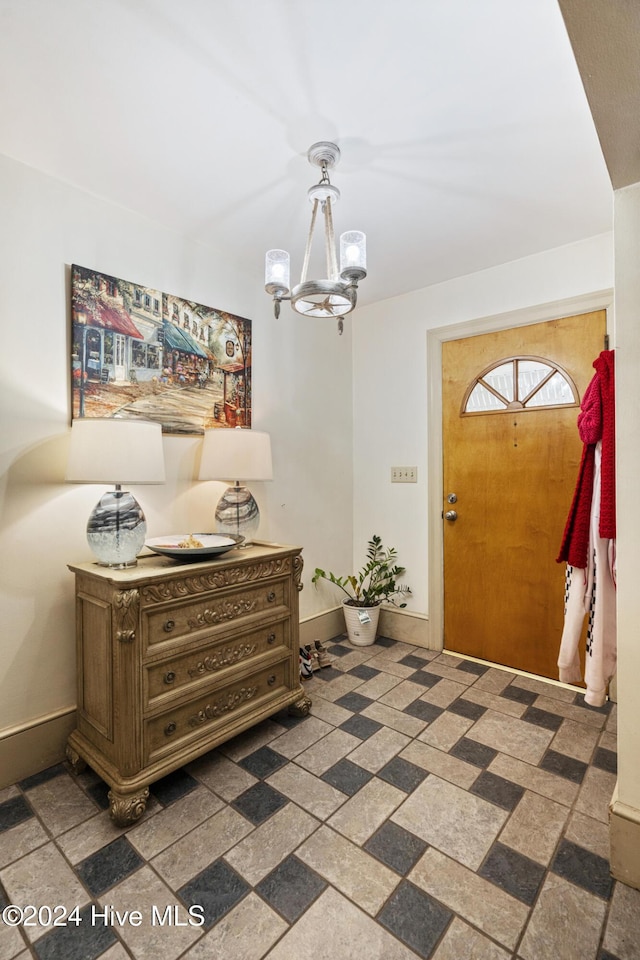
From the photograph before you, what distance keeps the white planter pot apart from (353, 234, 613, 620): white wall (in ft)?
0.92

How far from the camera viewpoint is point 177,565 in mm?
1836

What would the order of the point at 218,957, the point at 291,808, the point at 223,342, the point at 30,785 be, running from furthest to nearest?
the point at 223,342 → the point at 30,785 → the point at 291,808 → the point at 218,957

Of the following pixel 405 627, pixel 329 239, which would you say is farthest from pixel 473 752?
pixel 329 239

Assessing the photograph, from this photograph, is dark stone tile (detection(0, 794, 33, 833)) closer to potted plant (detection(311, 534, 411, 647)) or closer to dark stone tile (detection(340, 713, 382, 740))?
dark stone tile (detection(340, 713, 382, 740))

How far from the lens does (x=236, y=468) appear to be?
228 cm

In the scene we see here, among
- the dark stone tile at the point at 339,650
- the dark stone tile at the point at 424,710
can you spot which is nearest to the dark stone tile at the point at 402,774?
the dark stone tile at the point at 424,710

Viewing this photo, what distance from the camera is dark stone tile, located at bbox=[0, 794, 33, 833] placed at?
156 cm

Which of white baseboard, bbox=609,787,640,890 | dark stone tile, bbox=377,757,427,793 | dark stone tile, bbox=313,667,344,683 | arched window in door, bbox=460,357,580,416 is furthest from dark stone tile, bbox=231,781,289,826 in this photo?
arched window in door, bbox=460,357,580,416

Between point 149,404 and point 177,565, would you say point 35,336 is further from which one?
point 177,565

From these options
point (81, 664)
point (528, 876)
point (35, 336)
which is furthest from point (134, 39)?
point (528, 876)

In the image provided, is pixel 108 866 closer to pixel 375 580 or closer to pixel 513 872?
pixel 513 872

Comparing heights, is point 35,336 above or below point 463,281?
below

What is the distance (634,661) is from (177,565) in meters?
1.58

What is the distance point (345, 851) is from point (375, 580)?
1.89 meters
